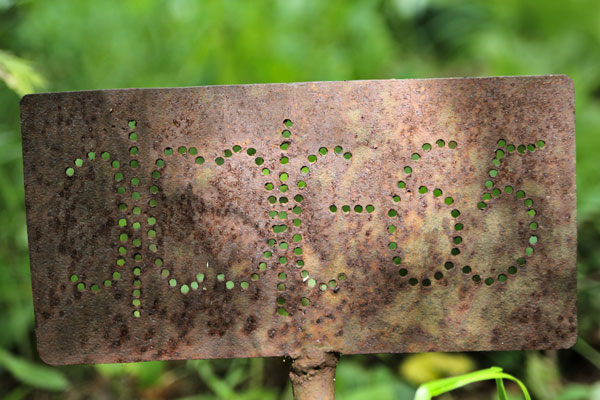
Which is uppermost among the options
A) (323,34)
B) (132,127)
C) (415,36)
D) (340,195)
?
(415,36)

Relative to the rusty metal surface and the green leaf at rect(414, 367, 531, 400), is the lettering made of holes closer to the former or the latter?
the rusty metal surface

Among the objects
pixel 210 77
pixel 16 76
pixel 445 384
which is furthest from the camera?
pixel 210 77

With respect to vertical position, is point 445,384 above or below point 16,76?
below

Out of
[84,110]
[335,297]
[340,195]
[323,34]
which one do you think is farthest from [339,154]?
[323,34]

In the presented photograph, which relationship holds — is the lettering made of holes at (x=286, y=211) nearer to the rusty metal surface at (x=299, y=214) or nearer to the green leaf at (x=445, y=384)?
the rusty metal surface at (x=299, y=214)

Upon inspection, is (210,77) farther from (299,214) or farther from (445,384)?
(445,384)

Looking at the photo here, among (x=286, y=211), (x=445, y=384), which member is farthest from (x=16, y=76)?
(x=445, y=384)

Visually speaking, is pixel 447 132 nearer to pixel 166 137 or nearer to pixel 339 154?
pixel 339 154
